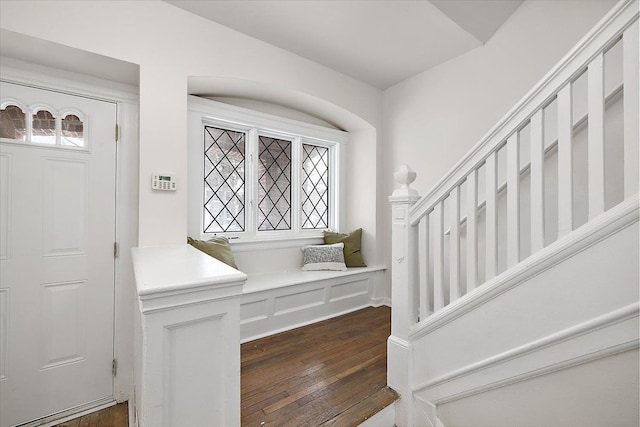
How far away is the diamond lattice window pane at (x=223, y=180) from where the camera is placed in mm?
2801

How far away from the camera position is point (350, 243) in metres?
3.39

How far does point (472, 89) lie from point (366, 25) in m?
1.15

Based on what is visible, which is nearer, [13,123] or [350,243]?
[13,123]

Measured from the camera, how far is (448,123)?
111 inches

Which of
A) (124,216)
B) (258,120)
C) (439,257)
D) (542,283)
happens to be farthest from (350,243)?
(542,283)

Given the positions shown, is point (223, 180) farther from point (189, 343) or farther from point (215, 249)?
point (189, 343)

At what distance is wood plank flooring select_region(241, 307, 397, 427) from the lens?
1488mm

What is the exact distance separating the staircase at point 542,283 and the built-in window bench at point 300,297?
1196mm

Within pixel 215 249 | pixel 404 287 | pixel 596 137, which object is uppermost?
pixel 596 137

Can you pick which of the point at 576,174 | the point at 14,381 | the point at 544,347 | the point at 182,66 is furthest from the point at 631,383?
the point at 14,381

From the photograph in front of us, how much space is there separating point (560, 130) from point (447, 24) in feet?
5.71

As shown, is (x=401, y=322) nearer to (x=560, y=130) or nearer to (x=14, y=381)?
(x=560, y=130)

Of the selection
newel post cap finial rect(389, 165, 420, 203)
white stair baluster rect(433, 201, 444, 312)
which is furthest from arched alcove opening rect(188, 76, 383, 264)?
white stair baluster rect(433, 201, 444, 312)

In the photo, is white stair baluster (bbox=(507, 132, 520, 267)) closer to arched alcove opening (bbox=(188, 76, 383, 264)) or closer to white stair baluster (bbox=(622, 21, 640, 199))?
white stair baluster (bbox=(622, 21, 640, 199))
